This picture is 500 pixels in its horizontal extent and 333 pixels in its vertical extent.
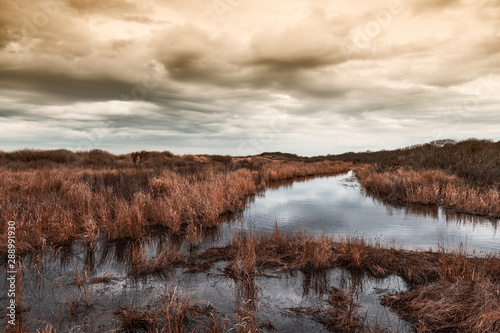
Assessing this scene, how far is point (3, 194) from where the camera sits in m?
9.84

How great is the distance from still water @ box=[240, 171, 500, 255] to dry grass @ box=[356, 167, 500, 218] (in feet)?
2.42

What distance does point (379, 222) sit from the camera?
10.9 m

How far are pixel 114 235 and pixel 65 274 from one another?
2.31 meters

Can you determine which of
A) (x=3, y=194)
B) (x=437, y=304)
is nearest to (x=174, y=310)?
(x=437, y=304)

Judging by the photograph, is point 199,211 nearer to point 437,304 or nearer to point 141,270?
point 141,270

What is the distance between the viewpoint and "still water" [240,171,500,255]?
8336 millimetres

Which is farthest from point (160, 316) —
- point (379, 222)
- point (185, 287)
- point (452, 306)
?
point (379, 222)

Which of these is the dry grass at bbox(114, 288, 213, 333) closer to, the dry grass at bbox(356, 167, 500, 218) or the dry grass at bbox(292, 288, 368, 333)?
the dry grass at bbox(292, 288, 368, 333)

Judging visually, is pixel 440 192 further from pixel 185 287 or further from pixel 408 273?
pixel 185 287

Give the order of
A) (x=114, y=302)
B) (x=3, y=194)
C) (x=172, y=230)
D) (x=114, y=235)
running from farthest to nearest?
(x=3, y=194), (x=172, y=230), (x=114, y=235), (x=114, y=302)

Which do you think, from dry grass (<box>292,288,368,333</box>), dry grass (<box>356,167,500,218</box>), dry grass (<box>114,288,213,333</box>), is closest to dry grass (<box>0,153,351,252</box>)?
dry grass (<box>114,288,213,333</box>)

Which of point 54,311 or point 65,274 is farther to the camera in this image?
point 65,274

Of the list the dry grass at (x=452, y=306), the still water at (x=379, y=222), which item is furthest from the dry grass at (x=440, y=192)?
the dry grass at (x=452, y=306)

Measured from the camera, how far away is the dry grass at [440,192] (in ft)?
38.3
